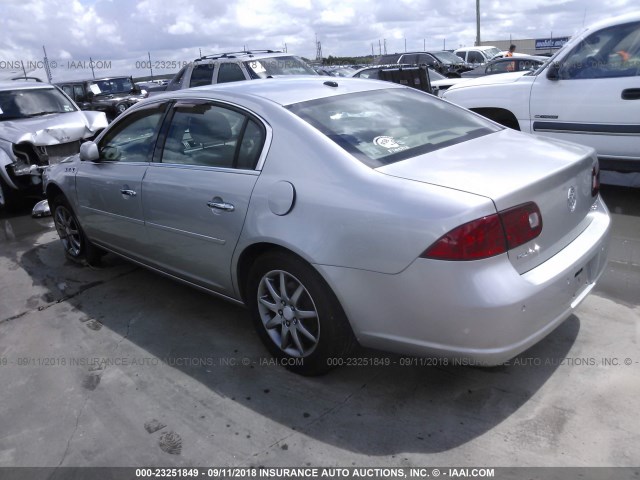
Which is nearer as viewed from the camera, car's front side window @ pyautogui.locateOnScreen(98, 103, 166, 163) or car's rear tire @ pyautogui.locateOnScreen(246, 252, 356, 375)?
car's rear tire @ pyautogui.locateOnScreen(246, 252, 356, 375)

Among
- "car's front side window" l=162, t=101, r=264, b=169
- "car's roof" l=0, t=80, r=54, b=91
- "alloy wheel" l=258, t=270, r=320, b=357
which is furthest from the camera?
"car's roof" l=0, t=80, r=54, b=91

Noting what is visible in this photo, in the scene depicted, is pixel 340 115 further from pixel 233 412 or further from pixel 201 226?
pixel 233 412

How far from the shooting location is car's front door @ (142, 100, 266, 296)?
3.18 m

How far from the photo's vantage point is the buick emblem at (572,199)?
Answer: 9.23 feet

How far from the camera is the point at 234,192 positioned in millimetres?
3137

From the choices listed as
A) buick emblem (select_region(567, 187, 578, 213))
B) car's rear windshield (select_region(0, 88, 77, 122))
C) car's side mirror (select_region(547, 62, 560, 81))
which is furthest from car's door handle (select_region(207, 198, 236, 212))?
car's rear windshield (select_region(0, 88, 77, 122))

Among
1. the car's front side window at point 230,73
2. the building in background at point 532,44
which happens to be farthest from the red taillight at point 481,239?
A: the building in background at point 532,44

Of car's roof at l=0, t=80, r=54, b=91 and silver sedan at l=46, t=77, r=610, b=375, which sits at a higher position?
car's roof at l=0, t=80, r=54, b=91

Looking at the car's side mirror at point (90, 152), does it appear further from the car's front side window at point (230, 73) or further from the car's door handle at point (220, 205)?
the car's front side window at point (230, 73)

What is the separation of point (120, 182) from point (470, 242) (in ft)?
9.00

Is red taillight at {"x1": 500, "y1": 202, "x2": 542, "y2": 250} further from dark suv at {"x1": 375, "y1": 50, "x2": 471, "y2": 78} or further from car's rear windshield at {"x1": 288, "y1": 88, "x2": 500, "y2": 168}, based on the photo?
dark suv at {"x1": 375, "y1": 50, "x2": 471, "y2": 78}

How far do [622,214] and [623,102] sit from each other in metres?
1.07

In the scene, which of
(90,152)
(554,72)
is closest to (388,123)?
(90,152)

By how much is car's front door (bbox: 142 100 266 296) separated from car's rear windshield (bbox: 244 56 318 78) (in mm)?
6682
